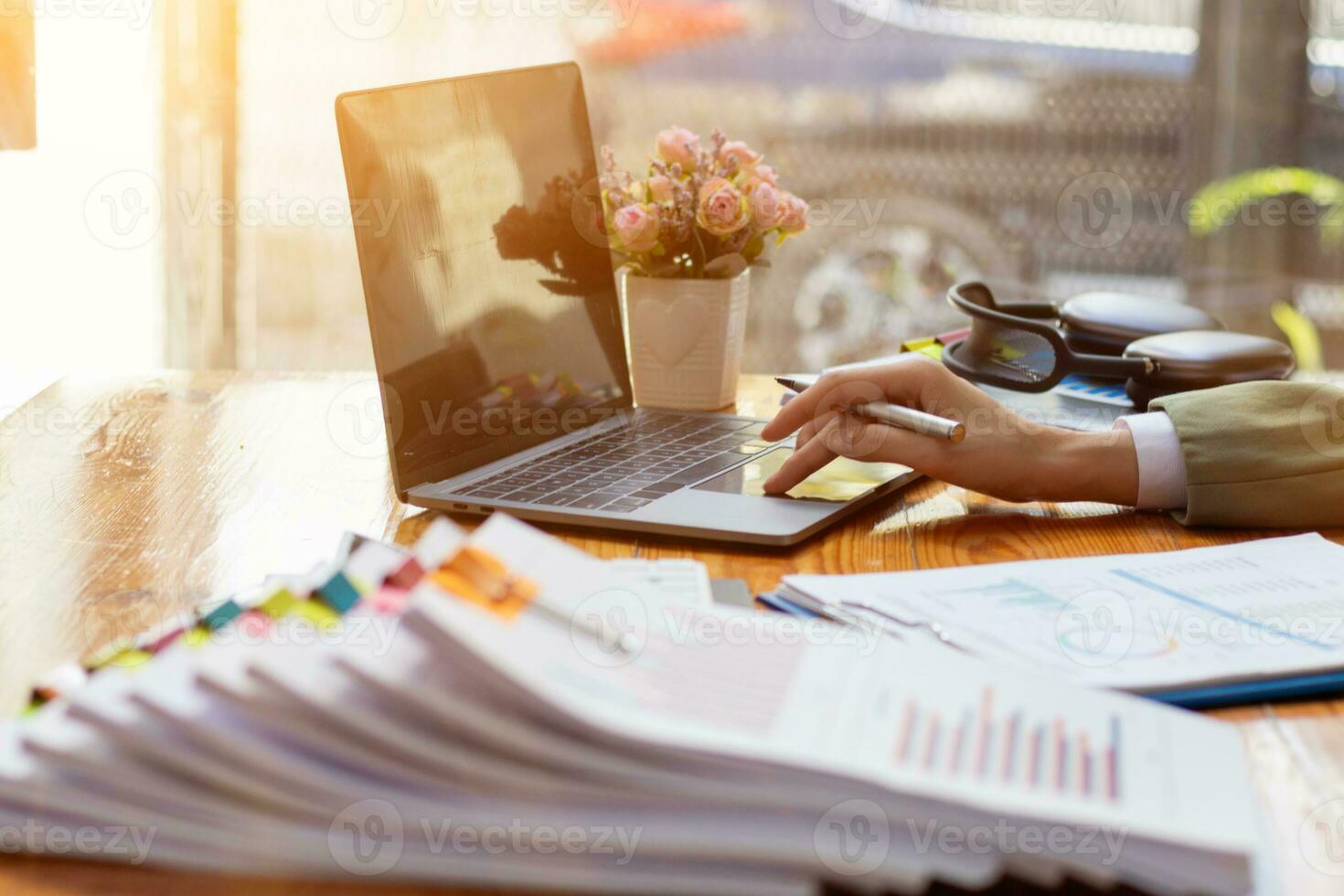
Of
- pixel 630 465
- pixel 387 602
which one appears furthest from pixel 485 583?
pixel 630 465

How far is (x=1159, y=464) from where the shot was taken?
0.92 metres

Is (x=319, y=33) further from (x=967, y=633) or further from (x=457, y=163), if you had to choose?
(x=967, y=633)

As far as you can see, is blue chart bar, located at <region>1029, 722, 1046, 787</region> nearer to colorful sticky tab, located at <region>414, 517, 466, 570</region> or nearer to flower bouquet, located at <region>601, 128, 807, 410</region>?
colorful sticky tab, located at <region>414, 517, 466, 570</region>

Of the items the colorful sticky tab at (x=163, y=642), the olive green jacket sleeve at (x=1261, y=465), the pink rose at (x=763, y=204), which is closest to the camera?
the colorful sticky tab at (x=163, y=642)

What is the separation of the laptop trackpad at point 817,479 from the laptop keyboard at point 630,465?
0.06 feet

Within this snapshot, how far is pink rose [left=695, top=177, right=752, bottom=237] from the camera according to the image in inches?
47.7

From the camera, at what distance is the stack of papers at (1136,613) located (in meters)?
0.61

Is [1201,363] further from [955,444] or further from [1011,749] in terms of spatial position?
[1011,749]

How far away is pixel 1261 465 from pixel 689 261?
58 centimetres

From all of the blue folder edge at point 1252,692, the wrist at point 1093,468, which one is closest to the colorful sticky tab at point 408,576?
the blue folder edge at point 1252,692

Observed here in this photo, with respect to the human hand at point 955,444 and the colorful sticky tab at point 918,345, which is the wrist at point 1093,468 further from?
the colorful sticky tab at point 918,345

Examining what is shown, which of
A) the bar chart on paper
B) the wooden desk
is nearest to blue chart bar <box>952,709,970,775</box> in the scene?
the bar chart on paper

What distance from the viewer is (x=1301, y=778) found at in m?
0.53

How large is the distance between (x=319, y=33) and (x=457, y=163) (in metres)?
1.57
